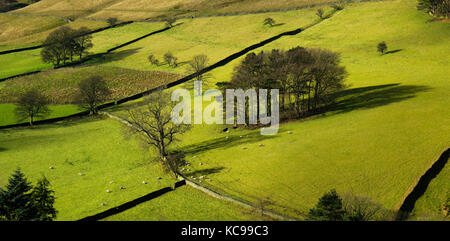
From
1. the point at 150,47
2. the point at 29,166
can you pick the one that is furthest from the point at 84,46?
the point at 29,166

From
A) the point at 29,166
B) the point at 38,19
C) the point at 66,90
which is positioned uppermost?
the point at 38,19

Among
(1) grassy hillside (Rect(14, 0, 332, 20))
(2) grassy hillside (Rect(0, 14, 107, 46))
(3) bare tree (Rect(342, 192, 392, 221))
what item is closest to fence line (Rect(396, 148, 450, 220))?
(3) bare tree (Rect(342, 192, 392, 221))

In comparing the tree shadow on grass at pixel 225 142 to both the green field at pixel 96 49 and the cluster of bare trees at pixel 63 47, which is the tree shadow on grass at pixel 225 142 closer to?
the green field at pixel 96 49

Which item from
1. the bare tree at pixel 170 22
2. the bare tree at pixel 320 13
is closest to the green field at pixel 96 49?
the bare tree at pixel 170 22

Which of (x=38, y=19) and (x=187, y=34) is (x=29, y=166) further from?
(x=38, y=19)

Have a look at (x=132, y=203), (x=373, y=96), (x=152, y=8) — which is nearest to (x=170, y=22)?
(x=152, y=8)

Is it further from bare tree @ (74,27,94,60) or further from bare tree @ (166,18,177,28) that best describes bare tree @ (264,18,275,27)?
bare tree @ (74,27,94,60)
